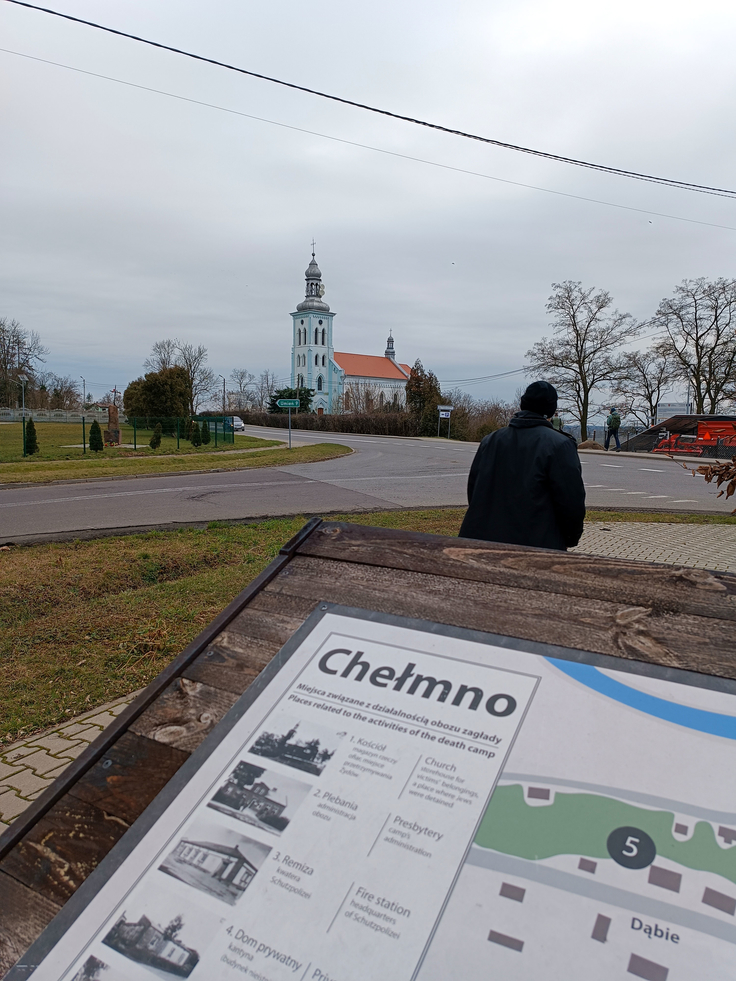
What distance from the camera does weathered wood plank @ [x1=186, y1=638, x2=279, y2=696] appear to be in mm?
1712

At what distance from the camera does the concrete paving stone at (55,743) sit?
3186 millimetres

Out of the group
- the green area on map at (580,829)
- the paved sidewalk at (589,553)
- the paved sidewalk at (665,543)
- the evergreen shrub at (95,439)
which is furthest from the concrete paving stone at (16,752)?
the evergreen shrub at (95,439)

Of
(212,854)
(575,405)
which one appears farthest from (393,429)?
(212,854)

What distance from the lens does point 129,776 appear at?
1.55 m

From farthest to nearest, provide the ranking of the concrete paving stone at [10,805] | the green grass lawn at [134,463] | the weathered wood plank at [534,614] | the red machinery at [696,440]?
the red machinery at [696,440], the green grass lawn at [134,463], the concrete paving stone at [10,805], the weathered wood plank at [534,614]

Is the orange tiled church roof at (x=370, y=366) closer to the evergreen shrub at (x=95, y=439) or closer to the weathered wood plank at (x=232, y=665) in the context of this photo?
the evergreen shrub at (x=95, y=439)

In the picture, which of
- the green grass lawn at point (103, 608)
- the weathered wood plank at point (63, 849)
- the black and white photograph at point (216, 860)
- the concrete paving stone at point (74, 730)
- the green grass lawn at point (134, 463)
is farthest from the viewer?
the green grass lawn at point (134, 463)

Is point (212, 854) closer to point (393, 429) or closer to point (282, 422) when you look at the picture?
point (393, 429)

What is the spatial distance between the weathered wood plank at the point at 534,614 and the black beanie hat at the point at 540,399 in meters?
1.86

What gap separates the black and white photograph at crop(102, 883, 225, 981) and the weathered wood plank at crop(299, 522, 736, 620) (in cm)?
98

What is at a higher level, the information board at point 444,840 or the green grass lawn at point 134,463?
the information board at point 444,840

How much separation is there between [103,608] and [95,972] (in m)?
4.13

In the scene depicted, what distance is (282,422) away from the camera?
70.5 m

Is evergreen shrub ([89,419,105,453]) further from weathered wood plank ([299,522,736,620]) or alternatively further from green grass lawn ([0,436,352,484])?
weathered wood plank ([299,522,736,620])
